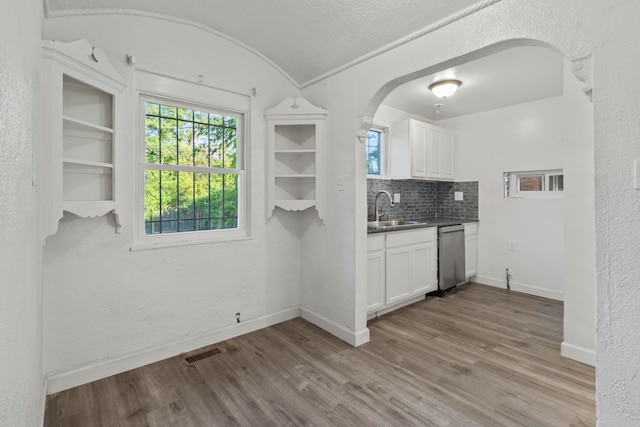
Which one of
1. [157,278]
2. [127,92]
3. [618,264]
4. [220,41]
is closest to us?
[618,264]

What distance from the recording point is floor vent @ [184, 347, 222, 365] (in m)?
2.36

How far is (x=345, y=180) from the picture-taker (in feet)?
8.87

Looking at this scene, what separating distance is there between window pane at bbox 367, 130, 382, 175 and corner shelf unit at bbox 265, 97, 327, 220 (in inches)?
50.1

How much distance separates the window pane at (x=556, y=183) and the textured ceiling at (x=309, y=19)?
120 inches

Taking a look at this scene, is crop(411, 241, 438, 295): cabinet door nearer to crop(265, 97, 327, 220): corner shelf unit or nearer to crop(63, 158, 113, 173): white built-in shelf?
crop(265, 97, 327, 220): corner shelf unit

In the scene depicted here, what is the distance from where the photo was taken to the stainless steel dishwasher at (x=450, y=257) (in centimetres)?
383

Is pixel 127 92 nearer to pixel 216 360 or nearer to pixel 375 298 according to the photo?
pixel 216 360

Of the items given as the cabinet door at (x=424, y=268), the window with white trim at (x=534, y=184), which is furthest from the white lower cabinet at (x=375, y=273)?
the window with white trim at (x=534, y=184)

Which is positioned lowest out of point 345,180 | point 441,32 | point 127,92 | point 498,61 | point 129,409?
point 129,409

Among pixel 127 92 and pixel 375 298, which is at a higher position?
pixel 127 92

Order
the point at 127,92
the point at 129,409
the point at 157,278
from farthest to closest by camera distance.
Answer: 1. the point at 157,278
2. the point at 127,92
3. the point at 129,409

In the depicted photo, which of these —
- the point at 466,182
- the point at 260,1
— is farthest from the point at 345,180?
the point at 466,182

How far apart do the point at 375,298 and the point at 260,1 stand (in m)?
2.71

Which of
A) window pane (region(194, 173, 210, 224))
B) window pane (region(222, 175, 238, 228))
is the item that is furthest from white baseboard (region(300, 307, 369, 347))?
window pane (region(194, 173, 210, 224))
